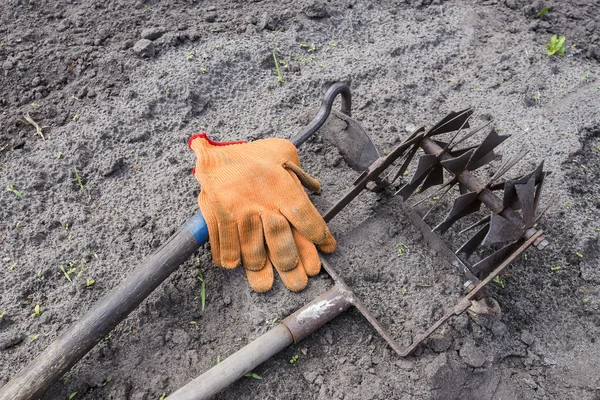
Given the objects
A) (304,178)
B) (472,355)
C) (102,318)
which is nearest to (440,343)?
(472,355)

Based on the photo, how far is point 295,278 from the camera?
8.67 ft

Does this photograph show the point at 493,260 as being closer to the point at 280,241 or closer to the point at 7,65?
the point at 280,241

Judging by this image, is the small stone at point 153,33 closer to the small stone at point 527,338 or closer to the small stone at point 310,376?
the small stone at point 310,376

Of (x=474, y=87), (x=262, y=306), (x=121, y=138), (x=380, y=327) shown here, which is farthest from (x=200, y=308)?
(x=474, y=87)

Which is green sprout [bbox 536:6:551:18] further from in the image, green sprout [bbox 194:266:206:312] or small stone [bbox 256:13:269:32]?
green sprout [bbox 194:266:206:312]

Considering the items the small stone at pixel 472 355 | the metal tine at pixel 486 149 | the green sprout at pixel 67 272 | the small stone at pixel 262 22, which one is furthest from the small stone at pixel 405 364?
the small stone at pixel 262 22

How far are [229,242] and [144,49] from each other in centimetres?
192

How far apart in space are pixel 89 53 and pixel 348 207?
91.2 inches

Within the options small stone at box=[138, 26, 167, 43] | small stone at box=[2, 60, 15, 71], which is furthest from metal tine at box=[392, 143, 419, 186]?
small stone at box=[2, 60, 15, 71]

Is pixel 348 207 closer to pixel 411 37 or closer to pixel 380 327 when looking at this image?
pixel 380 327

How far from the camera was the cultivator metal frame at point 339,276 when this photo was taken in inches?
87.5

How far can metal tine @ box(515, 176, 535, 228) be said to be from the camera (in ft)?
7.59

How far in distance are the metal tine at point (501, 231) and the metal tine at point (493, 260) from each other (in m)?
0.05

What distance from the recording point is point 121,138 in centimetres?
333
